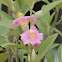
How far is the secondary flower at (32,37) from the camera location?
33 centimetres

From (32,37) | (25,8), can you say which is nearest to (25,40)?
(32,37)

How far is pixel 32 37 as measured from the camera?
0.35 meters

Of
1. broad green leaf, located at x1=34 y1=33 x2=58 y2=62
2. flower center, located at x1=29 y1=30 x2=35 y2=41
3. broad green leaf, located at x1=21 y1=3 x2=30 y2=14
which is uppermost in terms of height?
broad green leaf, located at x1=21 y1=3 x2=30 y2=14

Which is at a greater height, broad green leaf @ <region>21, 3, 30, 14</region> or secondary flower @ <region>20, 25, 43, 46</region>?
broad green leaf @ <region>21, 3, 30, 14</region>

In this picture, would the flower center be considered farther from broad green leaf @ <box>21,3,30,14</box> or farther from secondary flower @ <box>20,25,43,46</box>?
broad green leaf @ <box>21,3,30,14</box>

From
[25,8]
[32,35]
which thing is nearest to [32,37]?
[32,35]

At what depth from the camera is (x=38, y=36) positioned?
13.4 inches

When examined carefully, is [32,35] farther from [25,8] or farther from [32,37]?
[25,8]

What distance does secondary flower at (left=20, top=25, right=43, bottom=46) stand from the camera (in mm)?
328

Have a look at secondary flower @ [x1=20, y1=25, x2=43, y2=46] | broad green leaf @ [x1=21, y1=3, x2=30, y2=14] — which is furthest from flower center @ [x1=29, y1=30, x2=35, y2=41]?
broad green leaf @ [x1=21, y1=3, x2=30, y2=14]

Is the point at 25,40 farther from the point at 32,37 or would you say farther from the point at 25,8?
the point at 25,8

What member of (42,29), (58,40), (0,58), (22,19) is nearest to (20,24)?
(22,19)

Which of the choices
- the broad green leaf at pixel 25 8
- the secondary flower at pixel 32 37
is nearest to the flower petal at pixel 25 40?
the secondary flower at pixel 32 37

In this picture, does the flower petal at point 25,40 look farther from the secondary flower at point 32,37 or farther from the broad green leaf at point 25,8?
the broad green leaf at point 25,8
